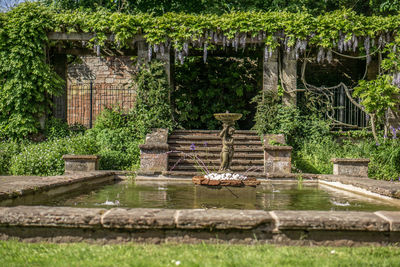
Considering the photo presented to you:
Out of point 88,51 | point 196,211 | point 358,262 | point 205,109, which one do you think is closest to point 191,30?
point 205,109

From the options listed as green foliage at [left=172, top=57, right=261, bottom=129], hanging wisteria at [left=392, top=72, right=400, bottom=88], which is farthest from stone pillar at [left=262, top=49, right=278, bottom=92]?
hanging wisteria at [left=392, top=72, right=400, bottom=88]

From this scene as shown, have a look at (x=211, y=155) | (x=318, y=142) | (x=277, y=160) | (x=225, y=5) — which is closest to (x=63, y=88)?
(x=211, y=155)

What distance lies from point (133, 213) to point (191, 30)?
7.61m

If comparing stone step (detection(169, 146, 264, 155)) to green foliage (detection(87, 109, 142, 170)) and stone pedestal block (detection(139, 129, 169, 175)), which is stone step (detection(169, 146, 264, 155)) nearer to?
stone pedestal block (detection(139, 129, 169, 175))

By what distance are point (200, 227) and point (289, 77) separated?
26.7 ft

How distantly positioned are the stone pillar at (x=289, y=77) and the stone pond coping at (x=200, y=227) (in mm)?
7345

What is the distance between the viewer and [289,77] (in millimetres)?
10336

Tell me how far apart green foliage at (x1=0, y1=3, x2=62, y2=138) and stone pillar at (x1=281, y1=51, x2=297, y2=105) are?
643cm

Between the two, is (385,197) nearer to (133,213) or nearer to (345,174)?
(345,174)

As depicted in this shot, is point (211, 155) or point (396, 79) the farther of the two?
point (396, 79)

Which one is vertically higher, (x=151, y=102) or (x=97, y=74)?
(x=97, y=74)

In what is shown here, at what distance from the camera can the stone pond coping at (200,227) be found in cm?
295

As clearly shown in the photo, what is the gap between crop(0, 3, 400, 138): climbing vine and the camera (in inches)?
384

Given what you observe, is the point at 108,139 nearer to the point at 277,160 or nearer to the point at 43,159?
the point at 43,159
